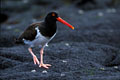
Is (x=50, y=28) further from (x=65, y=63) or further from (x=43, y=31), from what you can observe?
(x=65, y=63)

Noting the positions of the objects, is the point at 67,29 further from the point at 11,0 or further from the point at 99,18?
the point at 11,0

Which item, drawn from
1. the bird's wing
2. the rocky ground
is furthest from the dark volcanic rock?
the bird's wing

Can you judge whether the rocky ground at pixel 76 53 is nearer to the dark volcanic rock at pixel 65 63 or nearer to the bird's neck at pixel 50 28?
the dark volcanic rock at pixel 65 63

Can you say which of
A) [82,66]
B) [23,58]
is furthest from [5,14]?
[82,66]

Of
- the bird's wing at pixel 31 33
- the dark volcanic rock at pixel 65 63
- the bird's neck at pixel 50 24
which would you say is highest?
the bird's neck at pixel 50 24

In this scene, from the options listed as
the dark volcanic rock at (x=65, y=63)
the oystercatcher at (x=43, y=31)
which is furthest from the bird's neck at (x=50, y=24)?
the dark volcanic rock at (x=65, y=63)

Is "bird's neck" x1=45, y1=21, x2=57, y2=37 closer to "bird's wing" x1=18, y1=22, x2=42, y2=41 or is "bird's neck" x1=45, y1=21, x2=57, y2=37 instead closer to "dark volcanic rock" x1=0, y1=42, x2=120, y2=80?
"bird's wing" x1=18, y1=22, x2=42, y2=41

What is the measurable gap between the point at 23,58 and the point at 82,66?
2116 mm

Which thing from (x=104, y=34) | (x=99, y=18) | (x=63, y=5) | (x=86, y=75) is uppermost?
(x=63, y=5)

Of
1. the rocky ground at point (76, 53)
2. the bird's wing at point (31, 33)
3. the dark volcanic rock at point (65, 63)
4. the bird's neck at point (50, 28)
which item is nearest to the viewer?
the dark volcanic rock at point (65, 63)

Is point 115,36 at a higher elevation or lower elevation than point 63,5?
lower

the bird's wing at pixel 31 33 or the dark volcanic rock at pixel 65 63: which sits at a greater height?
the bird's wing at pixel 31 33

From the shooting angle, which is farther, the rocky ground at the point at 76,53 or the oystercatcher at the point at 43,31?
the oystercatcher at the point at 43,31

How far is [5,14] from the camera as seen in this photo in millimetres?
19141
